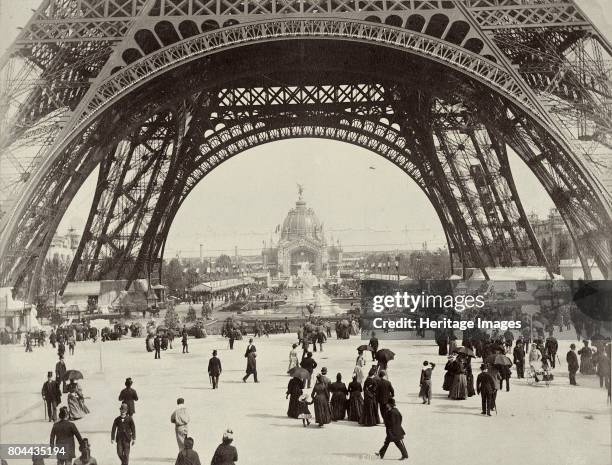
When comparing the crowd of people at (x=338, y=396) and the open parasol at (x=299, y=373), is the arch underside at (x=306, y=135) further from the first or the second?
the open parasol at (x=299, y=373)

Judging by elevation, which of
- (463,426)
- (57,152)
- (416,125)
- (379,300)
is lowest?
(463,426)

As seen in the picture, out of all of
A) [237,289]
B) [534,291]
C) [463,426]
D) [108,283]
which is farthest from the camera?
[237,289]

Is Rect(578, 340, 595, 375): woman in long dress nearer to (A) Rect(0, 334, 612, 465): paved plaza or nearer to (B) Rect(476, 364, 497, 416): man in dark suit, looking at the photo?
(A) Rect(0, 334, 612, 465): paved plaza

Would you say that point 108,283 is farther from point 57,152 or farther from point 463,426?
point 463,426

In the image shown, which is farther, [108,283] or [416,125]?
[416,125]

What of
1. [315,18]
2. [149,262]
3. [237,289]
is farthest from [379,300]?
[237,289]

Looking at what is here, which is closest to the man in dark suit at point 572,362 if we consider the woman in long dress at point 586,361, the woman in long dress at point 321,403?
the woman in long dress at point 586,361
